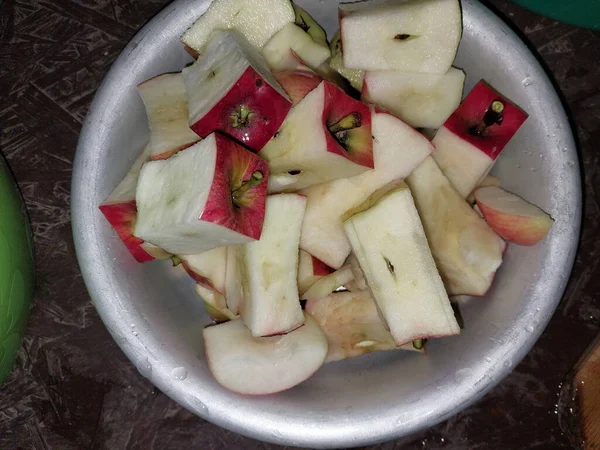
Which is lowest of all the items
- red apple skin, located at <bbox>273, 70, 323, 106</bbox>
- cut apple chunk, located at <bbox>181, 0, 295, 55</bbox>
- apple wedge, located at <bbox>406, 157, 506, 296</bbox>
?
apple wedge, located at <bbox>406, 157, 506, 296</bbox>

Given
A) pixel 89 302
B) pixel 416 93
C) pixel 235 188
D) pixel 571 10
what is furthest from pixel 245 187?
pixel 571 10

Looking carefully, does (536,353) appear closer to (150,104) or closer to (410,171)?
(410,171)

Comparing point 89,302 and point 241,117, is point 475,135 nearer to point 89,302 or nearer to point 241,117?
point 241,117

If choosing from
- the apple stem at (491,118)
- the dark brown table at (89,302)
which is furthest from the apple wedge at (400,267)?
the dark brown table at (89,302)

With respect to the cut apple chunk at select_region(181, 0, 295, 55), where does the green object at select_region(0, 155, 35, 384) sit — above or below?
below

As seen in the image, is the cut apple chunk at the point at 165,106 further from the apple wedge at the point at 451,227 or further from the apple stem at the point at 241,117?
the apple wedge at the point at 451,227

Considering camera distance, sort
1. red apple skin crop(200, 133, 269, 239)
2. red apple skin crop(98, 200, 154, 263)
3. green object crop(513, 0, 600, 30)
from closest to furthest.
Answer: red apple skin crop(200, 133, 269, 239), red apple skin crop(98, 200, 154, 263), green object crop(513, 0, 600, 30)

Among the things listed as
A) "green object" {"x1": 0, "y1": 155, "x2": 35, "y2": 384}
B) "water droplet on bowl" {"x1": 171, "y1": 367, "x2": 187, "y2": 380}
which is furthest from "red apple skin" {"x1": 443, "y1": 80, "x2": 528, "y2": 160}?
"green object" {"x1": 0, "y1": 155, "x2": 35, "y2": 384}

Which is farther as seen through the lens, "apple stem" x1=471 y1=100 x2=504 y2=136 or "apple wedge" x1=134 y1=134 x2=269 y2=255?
"apple stem" x1=471 y1=100 x2=504 y2=136

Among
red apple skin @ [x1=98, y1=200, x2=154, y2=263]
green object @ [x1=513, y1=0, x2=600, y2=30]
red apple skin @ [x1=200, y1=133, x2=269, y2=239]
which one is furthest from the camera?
green object @ [x1=513, y1=0, x2=600, y2=30]

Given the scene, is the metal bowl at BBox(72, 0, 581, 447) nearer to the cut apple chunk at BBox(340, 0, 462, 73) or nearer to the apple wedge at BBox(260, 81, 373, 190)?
the cut apple chunk at BBox(340, 0, 462, 73)
